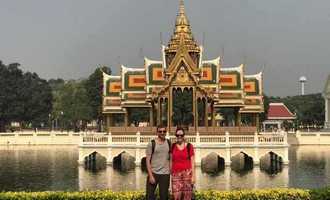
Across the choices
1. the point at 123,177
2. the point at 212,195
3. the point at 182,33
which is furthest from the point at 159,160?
the point at 182,33

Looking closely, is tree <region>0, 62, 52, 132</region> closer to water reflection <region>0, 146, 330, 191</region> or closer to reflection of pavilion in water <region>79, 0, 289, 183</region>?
reflection of pavilion in water <region>79, 0, 289, 183</region>

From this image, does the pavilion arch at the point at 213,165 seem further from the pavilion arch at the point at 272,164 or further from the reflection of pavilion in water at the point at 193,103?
the pavilion arch at the point at 272,164

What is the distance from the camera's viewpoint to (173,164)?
13297mm

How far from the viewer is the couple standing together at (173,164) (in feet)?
43.3

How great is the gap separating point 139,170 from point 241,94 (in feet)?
39.5

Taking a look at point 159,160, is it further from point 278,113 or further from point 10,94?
point 278,113

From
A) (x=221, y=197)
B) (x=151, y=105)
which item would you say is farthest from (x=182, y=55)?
(x=221, y=197)

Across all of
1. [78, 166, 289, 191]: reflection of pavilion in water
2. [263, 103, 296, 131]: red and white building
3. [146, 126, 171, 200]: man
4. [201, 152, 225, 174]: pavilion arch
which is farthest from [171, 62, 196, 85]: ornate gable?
[263, 103, 296, 131]: red and white building

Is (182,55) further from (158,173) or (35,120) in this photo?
(35,120)

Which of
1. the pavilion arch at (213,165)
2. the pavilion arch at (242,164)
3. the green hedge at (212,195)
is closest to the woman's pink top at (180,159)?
the green hedge at (212,195)

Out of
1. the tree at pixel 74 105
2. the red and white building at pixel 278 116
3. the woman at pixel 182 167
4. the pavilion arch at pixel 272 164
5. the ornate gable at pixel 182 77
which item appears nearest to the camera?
the woman at pixel 182 167

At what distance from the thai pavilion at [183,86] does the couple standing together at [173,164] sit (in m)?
28.3

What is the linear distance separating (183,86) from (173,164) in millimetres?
29270

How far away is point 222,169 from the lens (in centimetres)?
3853
